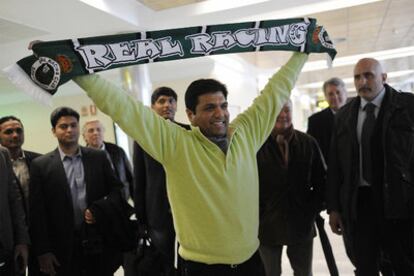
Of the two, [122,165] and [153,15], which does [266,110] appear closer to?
[122,165]

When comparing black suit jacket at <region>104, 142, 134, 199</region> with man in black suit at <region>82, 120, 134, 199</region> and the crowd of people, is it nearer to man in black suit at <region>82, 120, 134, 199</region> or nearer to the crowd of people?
man in black suit at <region>82, 120, 134, 199</region>

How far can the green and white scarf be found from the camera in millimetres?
1347

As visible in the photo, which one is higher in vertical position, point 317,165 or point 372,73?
point 372,73

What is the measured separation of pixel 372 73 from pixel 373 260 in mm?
1107

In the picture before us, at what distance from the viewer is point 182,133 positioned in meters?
1.46

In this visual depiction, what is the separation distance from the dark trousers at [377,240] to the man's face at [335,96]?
135cm

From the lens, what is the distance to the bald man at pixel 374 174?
199 cm

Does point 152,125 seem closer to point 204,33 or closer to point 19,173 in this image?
point 204,33

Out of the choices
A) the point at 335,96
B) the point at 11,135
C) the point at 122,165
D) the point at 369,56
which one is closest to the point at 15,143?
the point at 11,135

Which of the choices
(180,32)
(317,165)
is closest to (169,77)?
(317,165)

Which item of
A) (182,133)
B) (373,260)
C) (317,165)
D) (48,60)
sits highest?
(48,60)

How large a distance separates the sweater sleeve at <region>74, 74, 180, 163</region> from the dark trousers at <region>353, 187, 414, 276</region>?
1.34 m

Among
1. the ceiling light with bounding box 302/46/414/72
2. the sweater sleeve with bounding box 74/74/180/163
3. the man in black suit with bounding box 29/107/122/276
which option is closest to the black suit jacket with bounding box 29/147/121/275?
the man in black suit with bounding box 29/107/122/276

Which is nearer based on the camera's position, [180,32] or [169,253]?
[180,32]
